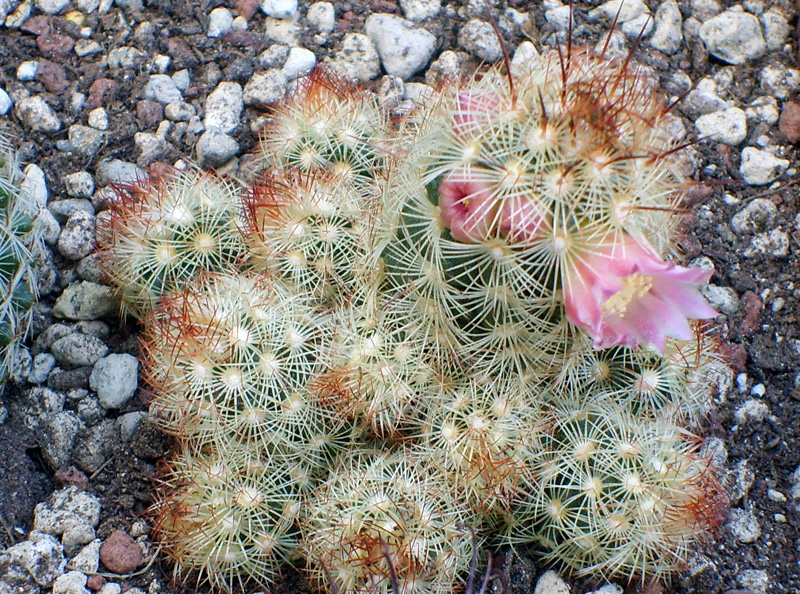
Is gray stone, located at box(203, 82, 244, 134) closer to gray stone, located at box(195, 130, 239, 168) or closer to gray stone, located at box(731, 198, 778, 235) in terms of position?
gray stone, located at box(195, 130, 239, 168)

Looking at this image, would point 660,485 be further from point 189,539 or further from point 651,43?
point 651,43

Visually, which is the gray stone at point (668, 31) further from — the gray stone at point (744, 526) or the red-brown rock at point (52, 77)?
the red-brown rock at point (52, 77)

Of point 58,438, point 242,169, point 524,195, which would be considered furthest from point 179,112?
point 524,195

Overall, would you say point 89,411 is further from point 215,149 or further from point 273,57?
point 273,57

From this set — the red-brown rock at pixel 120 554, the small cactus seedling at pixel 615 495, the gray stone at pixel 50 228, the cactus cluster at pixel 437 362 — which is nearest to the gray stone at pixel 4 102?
the gray stone at pixel 50 228

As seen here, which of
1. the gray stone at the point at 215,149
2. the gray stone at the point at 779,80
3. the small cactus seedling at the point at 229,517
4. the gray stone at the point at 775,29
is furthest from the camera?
the gray stone at the point at 775,29
